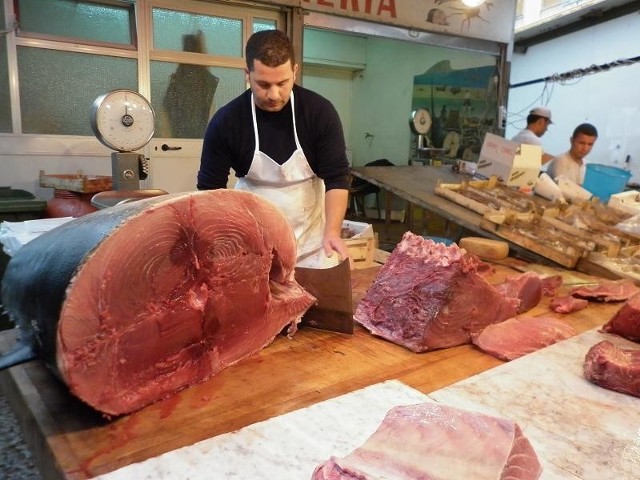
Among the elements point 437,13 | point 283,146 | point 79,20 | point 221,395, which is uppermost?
point 437,13

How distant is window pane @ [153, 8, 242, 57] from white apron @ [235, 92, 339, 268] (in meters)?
3.29

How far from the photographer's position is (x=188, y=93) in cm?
620

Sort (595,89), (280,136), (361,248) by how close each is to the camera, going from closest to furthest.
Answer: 1. (280,136)
2. (361,248)
3. (595,89)

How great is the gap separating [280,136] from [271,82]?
1.50 ft

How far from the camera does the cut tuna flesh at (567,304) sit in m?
2.90

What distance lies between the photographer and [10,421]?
3.03m

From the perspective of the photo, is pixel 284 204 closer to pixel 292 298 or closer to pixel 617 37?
pixel 292 298

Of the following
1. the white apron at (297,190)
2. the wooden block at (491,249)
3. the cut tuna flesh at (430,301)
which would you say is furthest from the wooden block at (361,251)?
the cut tuna flesh at (430,301)

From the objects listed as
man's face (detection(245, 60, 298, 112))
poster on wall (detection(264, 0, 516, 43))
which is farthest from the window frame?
man's face (detection(245, 60, 298, 112))

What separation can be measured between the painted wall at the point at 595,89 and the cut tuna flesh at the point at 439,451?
32.2 feet

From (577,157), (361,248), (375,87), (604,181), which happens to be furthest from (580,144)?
(375,87)

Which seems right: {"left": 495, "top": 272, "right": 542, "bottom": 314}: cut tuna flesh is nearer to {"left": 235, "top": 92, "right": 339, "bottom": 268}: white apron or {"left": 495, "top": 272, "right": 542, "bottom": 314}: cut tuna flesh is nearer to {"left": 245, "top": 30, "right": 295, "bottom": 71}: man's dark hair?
{"left": 235, "top": 92, "right": 339, "bottom": 268}: white apron

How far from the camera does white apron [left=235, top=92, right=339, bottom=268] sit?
11.0 ft

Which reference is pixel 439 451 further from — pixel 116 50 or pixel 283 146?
pixel 116 50
